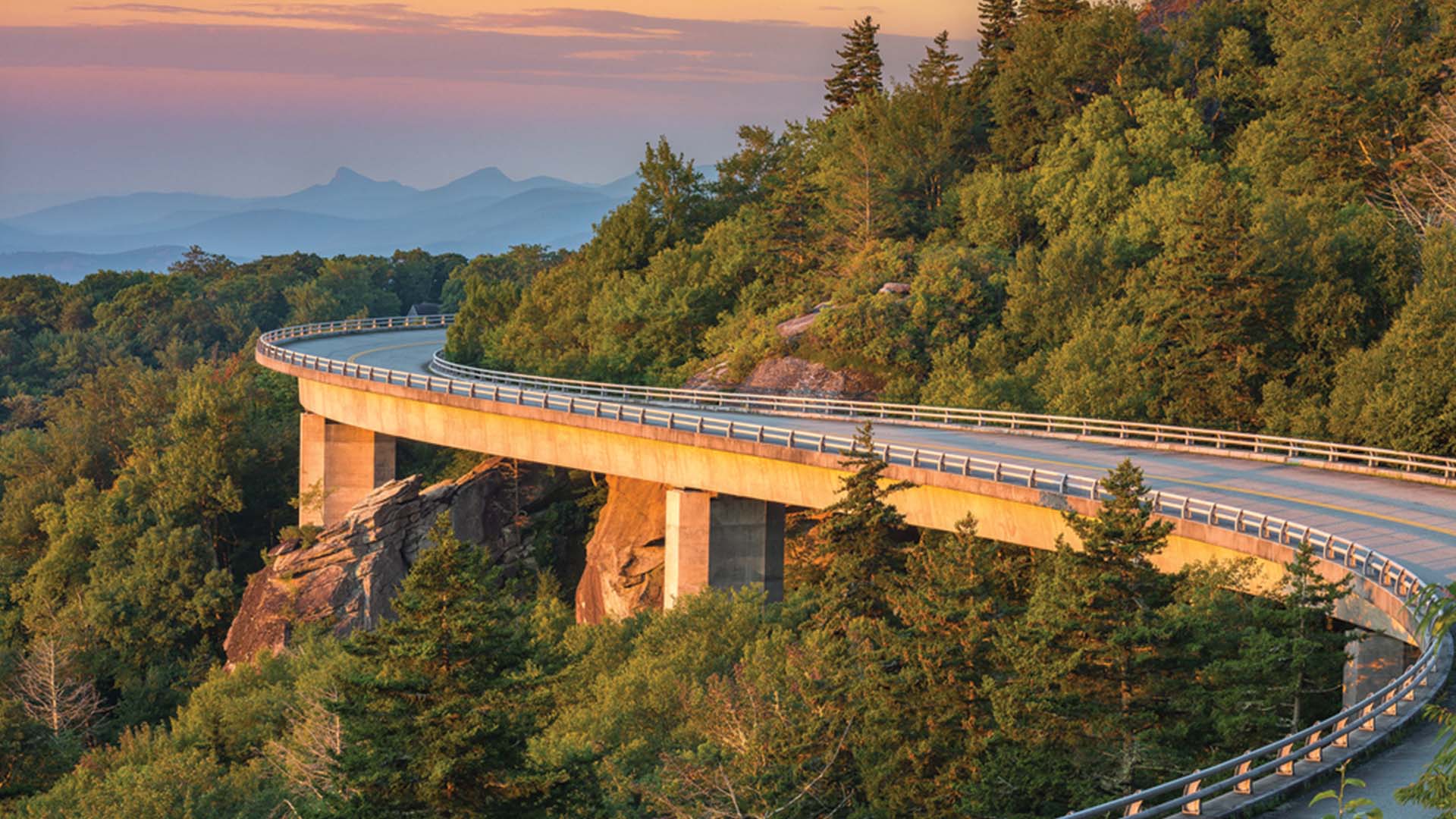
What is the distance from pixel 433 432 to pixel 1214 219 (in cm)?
3150

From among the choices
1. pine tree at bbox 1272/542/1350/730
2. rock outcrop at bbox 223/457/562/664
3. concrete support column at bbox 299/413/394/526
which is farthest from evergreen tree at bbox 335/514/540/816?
concrete support column at bbox 299/413/394/526

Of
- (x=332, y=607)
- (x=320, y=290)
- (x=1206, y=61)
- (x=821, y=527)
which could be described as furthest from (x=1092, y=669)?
(x=320, y=290)

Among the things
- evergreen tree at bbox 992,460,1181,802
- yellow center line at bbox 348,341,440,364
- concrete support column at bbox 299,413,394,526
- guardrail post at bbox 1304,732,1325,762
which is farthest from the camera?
yellow center line at bbox 348,341,440,364

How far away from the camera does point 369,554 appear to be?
2309 inches

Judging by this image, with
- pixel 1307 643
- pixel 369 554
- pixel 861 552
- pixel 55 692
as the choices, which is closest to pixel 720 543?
pixel 861 552

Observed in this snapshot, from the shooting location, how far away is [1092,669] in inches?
898

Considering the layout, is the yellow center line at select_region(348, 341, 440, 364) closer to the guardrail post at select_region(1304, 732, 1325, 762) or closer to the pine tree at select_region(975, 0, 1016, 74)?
the pine tree at select_region(975, 0, 1016, 74)

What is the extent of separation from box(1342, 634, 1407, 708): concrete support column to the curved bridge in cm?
4

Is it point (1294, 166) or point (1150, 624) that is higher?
point (1294, 166)

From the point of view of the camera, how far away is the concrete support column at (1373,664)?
25.5 metres

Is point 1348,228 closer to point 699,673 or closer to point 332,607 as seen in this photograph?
point 699,673

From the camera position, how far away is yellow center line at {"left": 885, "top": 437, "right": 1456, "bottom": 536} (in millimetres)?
33500

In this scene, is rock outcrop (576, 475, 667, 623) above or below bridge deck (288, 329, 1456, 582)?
below

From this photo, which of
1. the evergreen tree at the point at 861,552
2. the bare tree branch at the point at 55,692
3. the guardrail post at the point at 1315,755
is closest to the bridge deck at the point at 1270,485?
the evergreen tree at the point at 861,552
